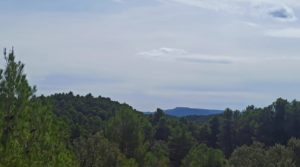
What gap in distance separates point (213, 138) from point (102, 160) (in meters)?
50.3

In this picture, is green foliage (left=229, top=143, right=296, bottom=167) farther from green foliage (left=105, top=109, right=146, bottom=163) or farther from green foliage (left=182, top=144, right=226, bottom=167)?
green foliage (left=105, top=109, right=146, bottom=163)

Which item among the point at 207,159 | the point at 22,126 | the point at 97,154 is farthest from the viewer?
the point at 207,159

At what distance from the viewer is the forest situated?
57.6 feet

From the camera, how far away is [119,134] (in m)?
47.0

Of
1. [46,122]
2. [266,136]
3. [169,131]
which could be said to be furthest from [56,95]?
[46,122]

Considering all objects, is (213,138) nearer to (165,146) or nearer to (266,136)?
(266,136)

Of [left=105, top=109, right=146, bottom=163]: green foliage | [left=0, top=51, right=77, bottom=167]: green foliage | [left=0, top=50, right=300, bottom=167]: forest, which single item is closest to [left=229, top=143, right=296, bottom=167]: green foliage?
[left=0, top=50, right=300, bottom=167]: forest

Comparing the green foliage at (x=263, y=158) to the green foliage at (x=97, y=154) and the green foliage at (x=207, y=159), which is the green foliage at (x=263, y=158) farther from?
the green foliage at (x=97, y=154)

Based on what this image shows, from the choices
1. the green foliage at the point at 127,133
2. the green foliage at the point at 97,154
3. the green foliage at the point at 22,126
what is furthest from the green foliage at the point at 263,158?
the green foliage at the point at 22,126

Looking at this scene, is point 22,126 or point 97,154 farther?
point 97,154

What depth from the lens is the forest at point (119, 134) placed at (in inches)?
691

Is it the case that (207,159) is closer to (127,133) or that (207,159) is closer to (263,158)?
(127,133)

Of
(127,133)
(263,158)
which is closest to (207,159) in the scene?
(127,133)

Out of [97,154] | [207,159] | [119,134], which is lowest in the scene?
[207,159]
